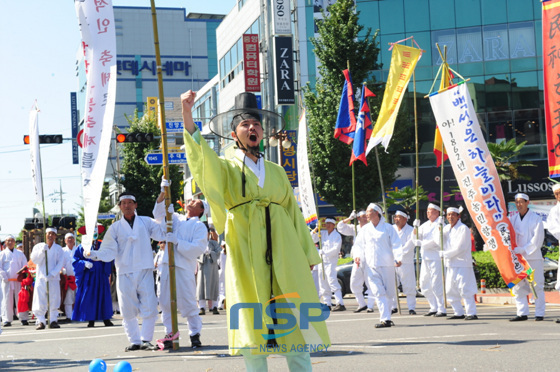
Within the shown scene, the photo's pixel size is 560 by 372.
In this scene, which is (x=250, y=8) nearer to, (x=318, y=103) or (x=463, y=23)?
(x=463, y=23)

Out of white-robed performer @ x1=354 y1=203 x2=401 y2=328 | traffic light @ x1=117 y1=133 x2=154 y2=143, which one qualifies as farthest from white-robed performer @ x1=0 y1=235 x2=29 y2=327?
white-robed performer @ x1=354 y1=203 x2=401 y2=328

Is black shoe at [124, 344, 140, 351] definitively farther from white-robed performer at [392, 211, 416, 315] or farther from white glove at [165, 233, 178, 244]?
white-robed performer at [392, 211, 416, 315]

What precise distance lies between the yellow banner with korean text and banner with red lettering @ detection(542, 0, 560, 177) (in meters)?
5.76

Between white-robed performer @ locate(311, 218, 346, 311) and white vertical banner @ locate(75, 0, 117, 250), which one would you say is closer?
white vertical banner @ locate(75, 0, 117, 250)

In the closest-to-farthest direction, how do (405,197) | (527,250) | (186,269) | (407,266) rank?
(186,269), (527,250), (407,266), (405,197)

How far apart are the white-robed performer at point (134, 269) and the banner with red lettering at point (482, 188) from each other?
4814mm

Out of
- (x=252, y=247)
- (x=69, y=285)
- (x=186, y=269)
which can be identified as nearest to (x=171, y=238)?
(x=186, y=269)

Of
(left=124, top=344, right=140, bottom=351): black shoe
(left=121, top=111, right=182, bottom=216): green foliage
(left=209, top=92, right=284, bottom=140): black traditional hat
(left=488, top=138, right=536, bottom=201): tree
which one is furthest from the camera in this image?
(left=121, top=111, right=182, bottom=216): green foliage

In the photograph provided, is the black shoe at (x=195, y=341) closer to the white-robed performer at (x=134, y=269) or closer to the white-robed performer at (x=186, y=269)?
the white-robed performer at (x=186, y=269)

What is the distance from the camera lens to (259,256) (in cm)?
522

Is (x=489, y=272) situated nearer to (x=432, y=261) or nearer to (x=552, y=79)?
(x=432, y=261)

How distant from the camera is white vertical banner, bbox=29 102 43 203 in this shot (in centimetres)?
1644

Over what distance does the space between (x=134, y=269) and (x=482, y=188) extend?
5.46m

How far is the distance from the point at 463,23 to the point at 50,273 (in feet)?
87.4
